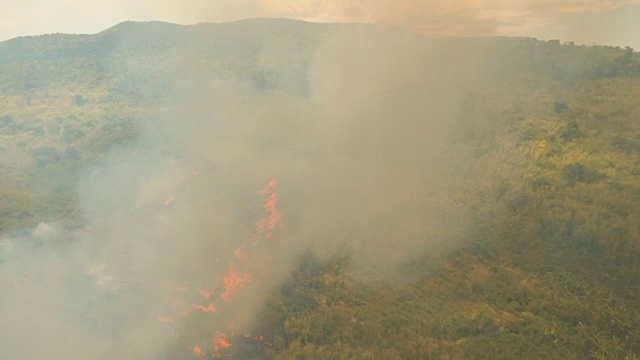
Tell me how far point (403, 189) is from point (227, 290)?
22.7 metres

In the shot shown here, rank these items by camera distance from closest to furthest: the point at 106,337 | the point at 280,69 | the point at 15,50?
the point at 106,337
the point at 280,69
the point at 15,50

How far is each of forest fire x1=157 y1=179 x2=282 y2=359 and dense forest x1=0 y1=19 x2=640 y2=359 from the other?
0.29m

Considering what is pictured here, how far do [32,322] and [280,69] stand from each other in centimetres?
8545

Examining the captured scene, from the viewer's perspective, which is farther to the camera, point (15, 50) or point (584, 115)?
point (15, 50)

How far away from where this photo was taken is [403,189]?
50750 millimetres

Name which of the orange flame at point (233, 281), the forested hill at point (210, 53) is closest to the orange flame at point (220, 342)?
the orange flame at point (233, 281)

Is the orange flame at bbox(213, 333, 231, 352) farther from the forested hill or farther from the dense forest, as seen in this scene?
the forested hill

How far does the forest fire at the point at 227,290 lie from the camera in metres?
30.7

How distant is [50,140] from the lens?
80188 mm

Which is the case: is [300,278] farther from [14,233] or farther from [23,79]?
[23,79]

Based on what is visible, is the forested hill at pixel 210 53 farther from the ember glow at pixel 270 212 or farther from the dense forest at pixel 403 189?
the ember glow at pixel 270 212

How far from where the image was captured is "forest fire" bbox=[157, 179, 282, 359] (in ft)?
101

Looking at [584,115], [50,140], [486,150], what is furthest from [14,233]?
[584,115]

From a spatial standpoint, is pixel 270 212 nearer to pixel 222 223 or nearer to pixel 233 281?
pixel 222 223
